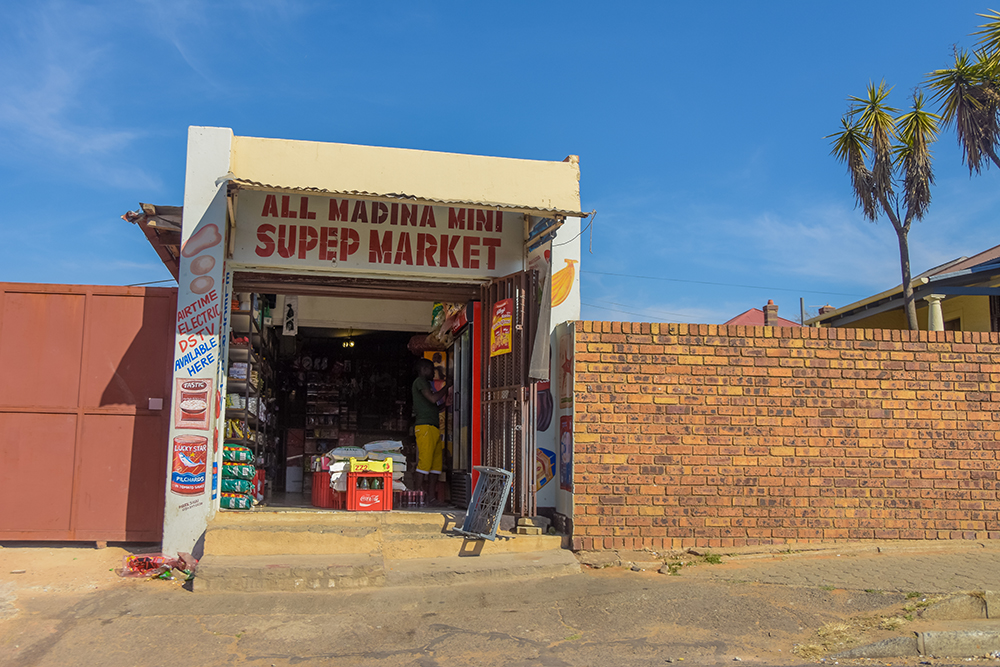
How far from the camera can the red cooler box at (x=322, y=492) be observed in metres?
8.81

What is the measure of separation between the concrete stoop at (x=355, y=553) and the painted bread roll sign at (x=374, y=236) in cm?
286

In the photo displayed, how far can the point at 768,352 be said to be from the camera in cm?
804

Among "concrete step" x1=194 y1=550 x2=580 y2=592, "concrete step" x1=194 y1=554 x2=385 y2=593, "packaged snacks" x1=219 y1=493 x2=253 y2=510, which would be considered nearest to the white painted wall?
"packaged snacks" x1=219 y1=493 x2=253 y2=510

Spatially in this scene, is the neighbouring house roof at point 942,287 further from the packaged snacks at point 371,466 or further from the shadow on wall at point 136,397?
the shadow on wall at point 136,397

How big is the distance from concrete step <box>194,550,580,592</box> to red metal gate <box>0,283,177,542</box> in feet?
5.30

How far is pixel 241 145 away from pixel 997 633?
815cm

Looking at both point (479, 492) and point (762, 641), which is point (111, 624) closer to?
point (479, 492)

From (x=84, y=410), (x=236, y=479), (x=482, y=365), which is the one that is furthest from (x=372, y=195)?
(x=84, y=410)

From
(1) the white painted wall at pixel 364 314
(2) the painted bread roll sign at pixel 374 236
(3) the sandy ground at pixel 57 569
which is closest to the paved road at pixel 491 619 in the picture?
(3) the sandy ground at pixel 57 569

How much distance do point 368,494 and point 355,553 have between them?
4.10 feet

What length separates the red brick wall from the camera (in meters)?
7.77

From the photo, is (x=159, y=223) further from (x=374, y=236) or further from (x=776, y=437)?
(x=776, y=437)

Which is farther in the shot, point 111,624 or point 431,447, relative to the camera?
point 431,447

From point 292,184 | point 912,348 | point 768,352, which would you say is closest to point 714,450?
point 768,352
